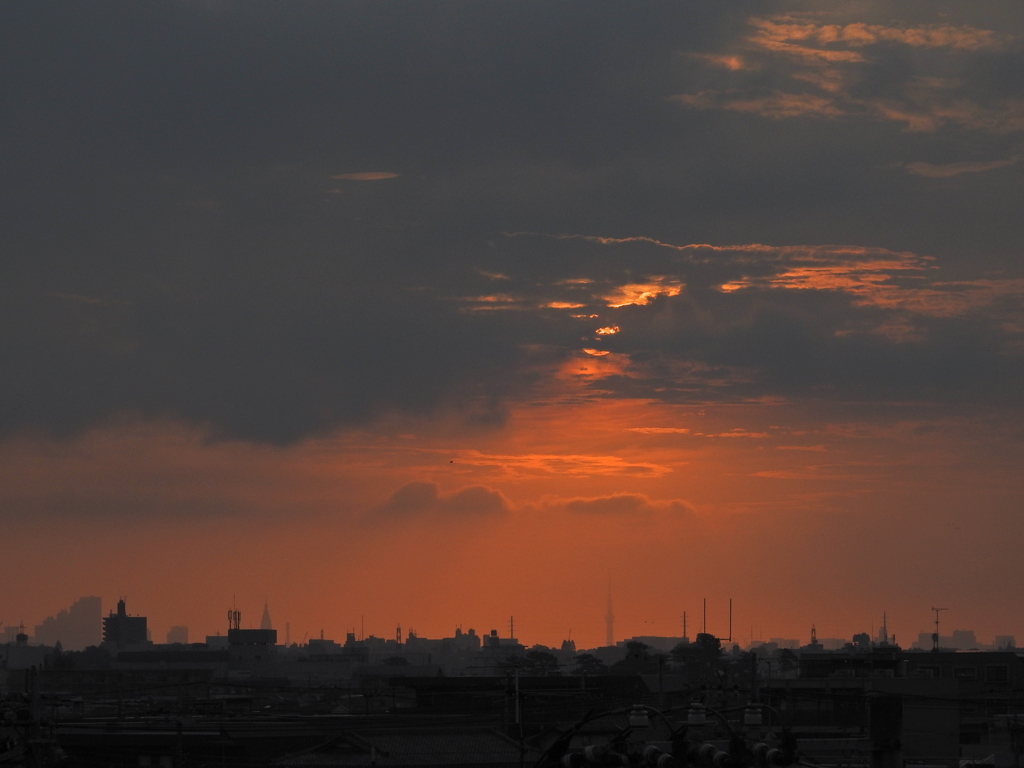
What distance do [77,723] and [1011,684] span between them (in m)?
80.4

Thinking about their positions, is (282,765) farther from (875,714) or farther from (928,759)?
(928,759)

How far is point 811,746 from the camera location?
43438mm

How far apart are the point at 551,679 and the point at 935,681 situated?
2628cm

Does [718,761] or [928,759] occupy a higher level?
[718,761]

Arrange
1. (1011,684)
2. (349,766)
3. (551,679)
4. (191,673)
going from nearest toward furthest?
(349,766) → (551,679) → (1011,684) → (191,673)

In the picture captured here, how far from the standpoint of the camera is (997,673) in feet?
416

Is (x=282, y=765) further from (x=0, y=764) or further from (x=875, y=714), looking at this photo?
(x=875, y=714)

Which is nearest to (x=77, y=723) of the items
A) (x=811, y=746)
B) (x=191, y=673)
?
(x=811, y=746)

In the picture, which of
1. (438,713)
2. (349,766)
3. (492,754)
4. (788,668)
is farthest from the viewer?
(788,668)

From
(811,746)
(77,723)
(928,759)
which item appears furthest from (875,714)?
(77,723)

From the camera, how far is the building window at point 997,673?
12569cm

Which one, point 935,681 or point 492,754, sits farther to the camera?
point 935,681

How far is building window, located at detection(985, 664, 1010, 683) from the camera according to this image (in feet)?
412

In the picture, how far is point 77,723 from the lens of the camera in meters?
58.6
